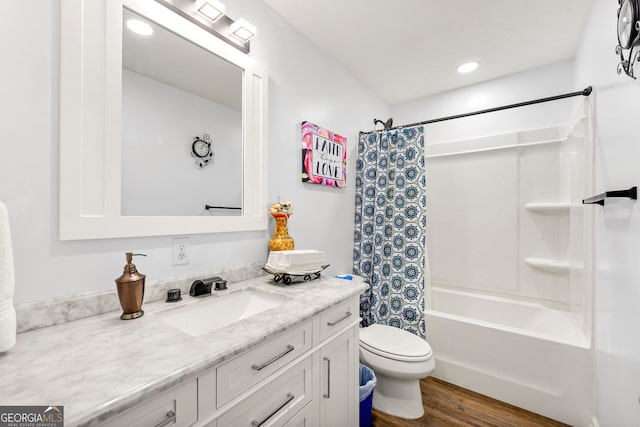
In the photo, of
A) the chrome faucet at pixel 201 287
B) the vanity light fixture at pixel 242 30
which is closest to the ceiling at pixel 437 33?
the vanity light fixture at pixel 242 30

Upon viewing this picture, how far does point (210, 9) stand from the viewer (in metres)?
1.22

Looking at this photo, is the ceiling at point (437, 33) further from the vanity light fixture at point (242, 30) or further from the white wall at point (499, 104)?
the vanity light fixture at point (242, 30)

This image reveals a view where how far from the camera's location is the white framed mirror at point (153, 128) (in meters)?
0.89

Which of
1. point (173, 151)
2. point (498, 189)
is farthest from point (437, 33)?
point (173, 151)

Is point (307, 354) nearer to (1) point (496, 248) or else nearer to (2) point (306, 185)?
(2) point (306, 185)

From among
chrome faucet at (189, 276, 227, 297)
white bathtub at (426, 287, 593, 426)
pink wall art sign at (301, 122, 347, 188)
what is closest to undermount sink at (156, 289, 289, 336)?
chrome faucet at (189, 276, 227, 297)

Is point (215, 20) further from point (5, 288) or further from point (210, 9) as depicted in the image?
point (5, 288)

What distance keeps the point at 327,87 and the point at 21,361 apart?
2114mm

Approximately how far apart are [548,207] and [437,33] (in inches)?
64.6

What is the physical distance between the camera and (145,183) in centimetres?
108

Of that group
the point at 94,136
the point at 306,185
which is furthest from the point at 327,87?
the point at 94,136

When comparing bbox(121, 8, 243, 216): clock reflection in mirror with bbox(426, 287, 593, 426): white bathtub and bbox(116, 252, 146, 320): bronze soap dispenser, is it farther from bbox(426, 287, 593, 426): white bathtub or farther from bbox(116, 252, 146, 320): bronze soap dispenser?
bbox(426, 287, 593, 426): white bathtub

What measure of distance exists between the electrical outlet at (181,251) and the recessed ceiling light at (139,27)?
0.86 m

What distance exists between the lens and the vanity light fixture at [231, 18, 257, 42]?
4.37ft
